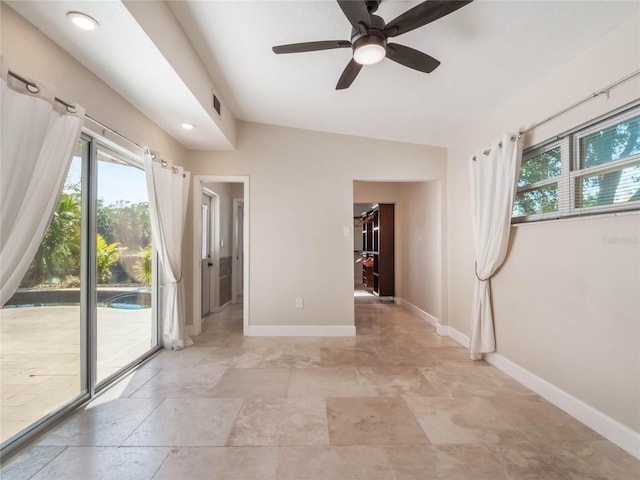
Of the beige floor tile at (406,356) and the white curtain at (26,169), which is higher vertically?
the white curtain at (26,169)

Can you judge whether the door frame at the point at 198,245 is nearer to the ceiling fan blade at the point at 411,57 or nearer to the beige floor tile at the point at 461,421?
the beige floor tile at the point at 461,421

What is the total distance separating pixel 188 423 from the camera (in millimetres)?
1895

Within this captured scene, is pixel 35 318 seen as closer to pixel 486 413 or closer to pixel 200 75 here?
pixel 200 75

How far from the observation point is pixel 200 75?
2467mm

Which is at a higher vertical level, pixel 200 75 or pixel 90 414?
pixel 200 75

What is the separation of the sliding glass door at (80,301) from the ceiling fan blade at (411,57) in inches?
90.0

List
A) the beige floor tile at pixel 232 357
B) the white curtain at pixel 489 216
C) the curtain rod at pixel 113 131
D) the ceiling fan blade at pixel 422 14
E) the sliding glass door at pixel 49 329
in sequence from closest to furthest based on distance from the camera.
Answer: the ceiling fan blade at pixel 422 14, the sliding glass door at pixel 49 329, the curtain rod at pixel 113 131, the white curtain at pixel 489 216, the beige floor tile at pixel 232 357

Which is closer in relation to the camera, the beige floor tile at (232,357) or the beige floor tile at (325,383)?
the beige floor tile at (325,383)

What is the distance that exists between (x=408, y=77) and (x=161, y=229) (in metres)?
2.75

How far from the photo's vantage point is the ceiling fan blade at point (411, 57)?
1.73 m

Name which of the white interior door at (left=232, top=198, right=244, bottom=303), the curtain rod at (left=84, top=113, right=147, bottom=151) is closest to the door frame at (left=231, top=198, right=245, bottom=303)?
the white interior door at (left=232, top=198, right=244, bottom=303)

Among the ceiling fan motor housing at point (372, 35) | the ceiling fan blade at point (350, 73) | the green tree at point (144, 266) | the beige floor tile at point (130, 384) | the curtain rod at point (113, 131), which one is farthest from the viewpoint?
the green tree at point (144, 266)

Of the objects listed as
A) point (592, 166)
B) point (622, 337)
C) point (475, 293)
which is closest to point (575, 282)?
point (622, 337)

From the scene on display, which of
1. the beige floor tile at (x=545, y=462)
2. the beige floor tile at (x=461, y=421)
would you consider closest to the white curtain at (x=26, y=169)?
the beige floor tile at (x=461, y=421)
